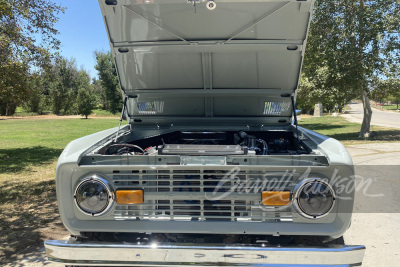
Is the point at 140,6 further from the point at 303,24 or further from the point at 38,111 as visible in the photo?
the point at 38,111

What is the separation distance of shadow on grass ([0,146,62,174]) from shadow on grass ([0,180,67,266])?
2171 millimetres

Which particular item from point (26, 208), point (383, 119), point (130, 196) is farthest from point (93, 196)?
point (383, 119)

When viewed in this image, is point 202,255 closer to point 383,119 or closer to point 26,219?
point 26,219

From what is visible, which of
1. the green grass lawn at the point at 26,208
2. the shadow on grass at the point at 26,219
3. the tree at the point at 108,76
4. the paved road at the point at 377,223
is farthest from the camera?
the tree at the point at 108,76

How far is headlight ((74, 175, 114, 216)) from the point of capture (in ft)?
7.34

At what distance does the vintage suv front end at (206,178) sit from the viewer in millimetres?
2076

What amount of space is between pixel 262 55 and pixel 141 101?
153 centimetres

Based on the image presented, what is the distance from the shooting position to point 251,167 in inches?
86.7

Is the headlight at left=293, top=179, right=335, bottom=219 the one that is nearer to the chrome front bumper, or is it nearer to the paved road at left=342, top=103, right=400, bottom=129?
the chrome front bumper

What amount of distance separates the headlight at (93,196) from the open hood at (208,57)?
159cm

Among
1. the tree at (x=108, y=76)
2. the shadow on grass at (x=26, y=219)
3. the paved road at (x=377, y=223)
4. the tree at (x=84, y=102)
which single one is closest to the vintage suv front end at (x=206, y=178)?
the paved road at (x=377, y=223)

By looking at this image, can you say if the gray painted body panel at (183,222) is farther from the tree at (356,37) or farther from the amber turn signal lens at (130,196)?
the tree at (356,37)

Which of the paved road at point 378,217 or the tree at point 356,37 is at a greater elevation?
the tree at point 356,37
